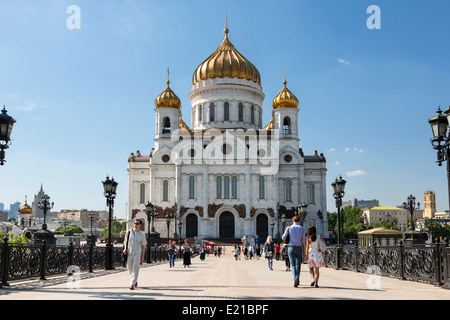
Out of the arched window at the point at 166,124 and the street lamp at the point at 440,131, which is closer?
the street lamp at the point at 440,131

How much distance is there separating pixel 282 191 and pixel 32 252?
49821 mm

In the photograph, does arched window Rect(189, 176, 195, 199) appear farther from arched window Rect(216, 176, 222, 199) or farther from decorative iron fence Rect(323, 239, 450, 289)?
decorative iron fence Rect(323, 239, 450, 289)

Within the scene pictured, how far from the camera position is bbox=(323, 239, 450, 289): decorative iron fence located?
35.2 ft

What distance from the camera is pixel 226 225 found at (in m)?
59.9

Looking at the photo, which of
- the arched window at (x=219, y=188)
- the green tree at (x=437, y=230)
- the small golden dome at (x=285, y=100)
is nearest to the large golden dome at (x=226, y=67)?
the small golden dome at (x=285, y=100)

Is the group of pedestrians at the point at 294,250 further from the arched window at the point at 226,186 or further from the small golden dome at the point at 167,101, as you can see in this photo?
the small golden dome at the point at 167,101

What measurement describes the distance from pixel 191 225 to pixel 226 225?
455cm

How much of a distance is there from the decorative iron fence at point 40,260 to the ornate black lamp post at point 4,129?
238 centimetres

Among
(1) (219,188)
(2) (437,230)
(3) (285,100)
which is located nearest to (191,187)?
(1) (219,188)

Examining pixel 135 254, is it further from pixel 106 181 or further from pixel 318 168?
pixel 318 168

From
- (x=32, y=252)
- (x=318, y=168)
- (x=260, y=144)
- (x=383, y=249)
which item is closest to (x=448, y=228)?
(x=318, y=168)

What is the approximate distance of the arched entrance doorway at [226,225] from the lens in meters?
59.6

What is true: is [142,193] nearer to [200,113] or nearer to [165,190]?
[165,190]

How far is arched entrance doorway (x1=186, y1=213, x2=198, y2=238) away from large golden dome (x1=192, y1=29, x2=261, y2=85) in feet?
64.5
